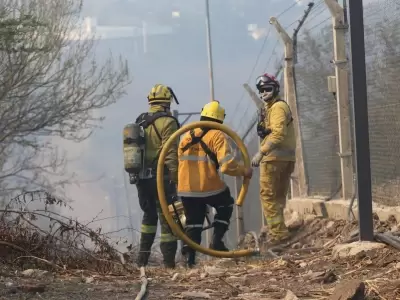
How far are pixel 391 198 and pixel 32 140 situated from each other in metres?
14.7

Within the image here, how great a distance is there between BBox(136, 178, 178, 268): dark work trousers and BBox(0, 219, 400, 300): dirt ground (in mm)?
1212

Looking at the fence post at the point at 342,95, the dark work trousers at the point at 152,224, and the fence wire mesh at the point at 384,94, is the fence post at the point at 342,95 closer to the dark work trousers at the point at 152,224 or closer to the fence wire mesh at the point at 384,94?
the fence wire mesh at the point at 384,94

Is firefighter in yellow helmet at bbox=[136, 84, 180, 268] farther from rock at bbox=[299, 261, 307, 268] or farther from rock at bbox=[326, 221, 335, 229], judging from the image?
rock at bbox=[326, 221, 335, 229]

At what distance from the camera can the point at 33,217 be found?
19.0 ft

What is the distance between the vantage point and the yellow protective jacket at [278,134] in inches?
300

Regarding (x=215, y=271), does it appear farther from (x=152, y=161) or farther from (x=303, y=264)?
(x=152, y=161)

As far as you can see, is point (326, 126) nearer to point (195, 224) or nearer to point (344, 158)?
point (344, 158)

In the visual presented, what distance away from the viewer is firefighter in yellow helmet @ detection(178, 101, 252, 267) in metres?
6.65

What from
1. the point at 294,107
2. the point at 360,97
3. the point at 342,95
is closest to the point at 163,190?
the point at 360,97

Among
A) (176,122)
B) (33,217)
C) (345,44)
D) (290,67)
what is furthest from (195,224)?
(290,67)

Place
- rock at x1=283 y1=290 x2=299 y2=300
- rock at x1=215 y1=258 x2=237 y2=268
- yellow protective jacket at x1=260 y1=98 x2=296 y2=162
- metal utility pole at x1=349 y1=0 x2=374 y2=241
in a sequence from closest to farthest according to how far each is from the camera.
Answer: rock at x1=283 y1=290 x2=299 y2=300, metal utility pole at x1=349 y1=0 x2=374 y2=241, rock at x1=215 y1=258 x2=237 y2=268, yellow protective jacket at x1=260 y1=98 x2=296 y2=162

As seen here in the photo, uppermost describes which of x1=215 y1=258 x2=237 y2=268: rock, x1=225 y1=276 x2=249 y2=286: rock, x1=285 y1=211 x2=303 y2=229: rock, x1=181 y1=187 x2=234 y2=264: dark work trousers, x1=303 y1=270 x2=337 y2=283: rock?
x1=181 y1=187 x2=234 y2=264: dark work trousers

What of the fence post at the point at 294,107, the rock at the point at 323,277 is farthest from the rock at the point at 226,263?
the fence post at the point at 294,107

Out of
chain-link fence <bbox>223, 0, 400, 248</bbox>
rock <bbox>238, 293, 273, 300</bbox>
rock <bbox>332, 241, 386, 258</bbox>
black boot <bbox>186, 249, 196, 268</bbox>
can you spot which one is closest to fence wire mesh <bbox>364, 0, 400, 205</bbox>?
chain-link fence <bbox>223, 0, 400, 248</bbox>
